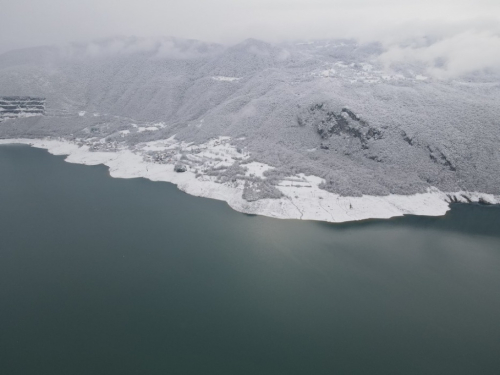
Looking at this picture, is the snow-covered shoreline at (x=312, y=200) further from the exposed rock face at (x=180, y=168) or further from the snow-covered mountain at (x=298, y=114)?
the snow-covered mountain at (x=298, y=114)

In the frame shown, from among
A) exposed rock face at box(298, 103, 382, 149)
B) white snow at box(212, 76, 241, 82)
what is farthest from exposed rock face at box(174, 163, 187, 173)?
white snow at box(212, 76, 241, 82)

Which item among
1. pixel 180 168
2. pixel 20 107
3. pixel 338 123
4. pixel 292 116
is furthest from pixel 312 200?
pixel 20 107

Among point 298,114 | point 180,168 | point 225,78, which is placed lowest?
point 180,168

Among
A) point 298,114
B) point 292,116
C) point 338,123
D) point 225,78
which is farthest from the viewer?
point 225,78

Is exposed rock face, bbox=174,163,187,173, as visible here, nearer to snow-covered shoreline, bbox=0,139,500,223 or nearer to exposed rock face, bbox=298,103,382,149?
snow-covered shoreline, bbox=0,139,500,223

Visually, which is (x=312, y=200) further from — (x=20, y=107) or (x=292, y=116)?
(x=20, y=107)

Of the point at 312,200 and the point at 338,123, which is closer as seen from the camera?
the point at 312,200
